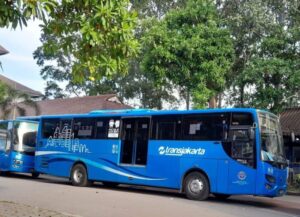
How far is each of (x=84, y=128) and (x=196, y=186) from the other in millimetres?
6163

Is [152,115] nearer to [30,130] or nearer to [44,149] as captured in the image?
[44,149]

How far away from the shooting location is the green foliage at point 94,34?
677 cm

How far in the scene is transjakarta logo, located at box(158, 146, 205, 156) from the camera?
16844mm

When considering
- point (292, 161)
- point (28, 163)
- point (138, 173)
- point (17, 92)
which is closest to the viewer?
point (138, 173)

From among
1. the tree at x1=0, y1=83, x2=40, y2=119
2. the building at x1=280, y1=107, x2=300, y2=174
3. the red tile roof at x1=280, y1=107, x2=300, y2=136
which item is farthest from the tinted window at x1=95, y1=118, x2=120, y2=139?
the tree at x1=0, y1=83, x2=40, y2=119

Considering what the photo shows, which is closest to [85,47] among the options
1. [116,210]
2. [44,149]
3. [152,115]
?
[116,210]

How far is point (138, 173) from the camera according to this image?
60.7 ft

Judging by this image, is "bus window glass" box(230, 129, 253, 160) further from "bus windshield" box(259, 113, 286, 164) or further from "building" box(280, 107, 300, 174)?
"building" box(280, 107, 300, 174)

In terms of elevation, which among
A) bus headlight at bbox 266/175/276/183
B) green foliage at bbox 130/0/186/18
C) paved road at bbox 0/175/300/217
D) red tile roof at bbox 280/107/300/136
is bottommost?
paved road at bbox 0/175/300/217

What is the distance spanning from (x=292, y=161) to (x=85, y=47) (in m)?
21.7

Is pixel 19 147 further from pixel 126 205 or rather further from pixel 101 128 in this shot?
pixel 126 205

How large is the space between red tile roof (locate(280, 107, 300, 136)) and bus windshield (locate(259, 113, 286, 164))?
984 cm

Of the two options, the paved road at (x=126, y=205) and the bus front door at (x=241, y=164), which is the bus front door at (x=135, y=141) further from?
the bus front door at (x=241, y=164)

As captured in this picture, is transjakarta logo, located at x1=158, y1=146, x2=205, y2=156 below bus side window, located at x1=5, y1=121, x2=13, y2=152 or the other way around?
below
